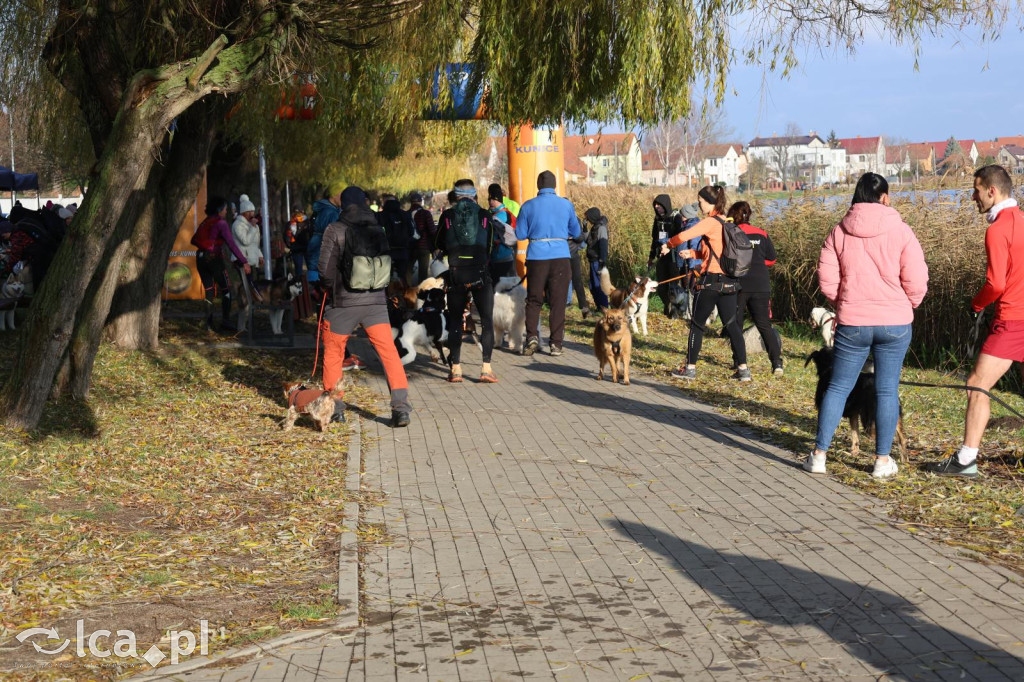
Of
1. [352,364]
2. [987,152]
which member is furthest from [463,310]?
[987,152]

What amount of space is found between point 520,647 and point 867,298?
4.05 meters

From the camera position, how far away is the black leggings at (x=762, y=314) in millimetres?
12508

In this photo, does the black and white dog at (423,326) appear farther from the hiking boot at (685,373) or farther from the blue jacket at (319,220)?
the hiking boot at (685,373)

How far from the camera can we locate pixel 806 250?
709 inches

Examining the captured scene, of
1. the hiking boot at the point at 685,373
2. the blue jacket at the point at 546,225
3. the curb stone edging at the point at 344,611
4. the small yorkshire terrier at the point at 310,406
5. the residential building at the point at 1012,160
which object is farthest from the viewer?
the residential building at the point at 1012,160

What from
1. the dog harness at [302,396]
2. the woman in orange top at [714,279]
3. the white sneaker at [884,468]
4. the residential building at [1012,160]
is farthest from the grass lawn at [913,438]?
the dog harness at [302,396]

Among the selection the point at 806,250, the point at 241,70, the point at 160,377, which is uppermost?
the point at 241,70

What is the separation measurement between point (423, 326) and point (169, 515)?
5.87 meters

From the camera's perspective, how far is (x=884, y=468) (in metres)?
7.81

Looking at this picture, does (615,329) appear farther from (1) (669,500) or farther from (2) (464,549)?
(2) (464,549)

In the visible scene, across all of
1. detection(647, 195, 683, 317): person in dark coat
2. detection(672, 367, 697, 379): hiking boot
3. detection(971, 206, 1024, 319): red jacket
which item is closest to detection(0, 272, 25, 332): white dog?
detection(647, 195, 683, 317): person in dark coat

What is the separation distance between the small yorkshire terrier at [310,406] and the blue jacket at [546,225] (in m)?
4.46

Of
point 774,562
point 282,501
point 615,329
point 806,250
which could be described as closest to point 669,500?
point 774,562

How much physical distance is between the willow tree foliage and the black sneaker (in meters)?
3.65
